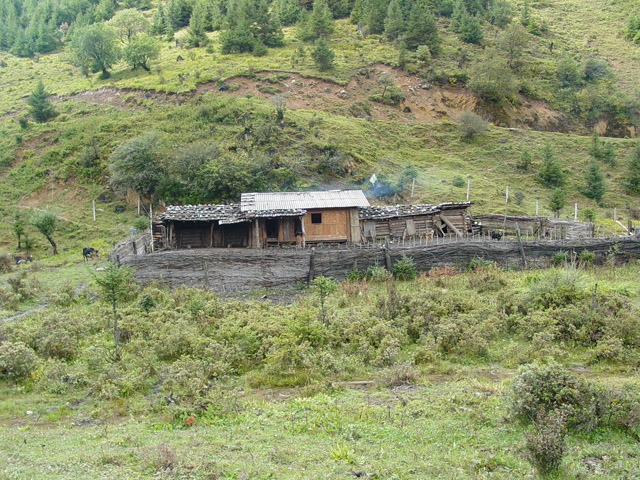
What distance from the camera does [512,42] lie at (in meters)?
60.1

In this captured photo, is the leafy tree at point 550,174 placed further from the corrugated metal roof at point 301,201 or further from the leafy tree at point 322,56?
the leafy tree at point 322,56

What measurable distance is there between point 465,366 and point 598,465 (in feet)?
16.6

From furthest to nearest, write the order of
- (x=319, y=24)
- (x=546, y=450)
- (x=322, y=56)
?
(x=319, y=24)
(x=322, y=56)
(x=546, y=450)

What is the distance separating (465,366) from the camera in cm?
1226

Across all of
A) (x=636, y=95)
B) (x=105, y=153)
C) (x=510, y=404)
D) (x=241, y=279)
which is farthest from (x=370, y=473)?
(x=636, y=95)

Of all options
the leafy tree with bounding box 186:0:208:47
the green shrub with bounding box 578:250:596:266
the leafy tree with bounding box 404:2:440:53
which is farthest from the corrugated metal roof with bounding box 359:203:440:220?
the leafy tree with bounding box 186:0:208:47

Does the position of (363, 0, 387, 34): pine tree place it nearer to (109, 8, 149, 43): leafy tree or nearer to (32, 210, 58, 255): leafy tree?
(109, 8, 149, 43): leafy tree

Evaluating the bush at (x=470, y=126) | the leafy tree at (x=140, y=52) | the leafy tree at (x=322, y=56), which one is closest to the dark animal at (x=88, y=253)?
the bush at (x=470, y=126)

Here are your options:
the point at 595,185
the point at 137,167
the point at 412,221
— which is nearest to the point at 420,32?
the point at 595,185

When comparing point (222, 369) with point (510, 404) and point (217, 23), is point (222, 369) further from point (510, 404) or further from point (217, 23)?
point (217, 23)

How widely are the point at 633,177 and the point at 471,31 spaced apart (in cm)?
3253

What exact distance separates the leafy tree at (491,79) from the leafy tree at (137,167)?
34919mm

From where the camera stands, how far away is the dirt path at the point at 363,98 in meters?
49.8

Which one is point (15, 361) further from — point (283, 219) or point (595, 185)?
point (595, 185)
